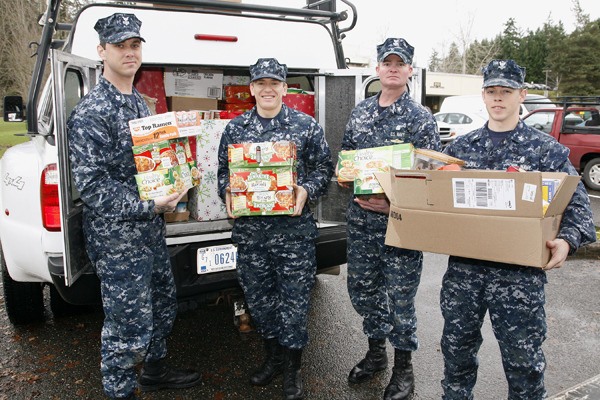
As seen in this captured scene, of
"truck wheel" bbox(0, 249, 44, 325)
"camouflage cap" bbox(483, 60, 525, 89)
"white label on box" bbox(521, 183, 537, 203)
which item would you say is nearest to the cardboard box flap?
"white label on box" bbox(521, 183, 537, 203)

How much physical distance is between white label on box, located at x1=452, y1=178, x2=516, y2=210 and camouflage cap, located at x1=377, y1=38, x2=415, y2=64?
3.50 feet

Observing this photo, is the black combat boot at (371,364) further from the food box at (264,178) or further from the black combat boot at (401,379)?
the food box at (264,178)

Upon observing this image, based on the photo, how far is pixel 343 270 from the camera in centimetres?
571

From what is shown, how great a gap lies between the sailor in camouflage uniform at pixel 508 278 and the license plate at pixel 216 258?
141 centimetres

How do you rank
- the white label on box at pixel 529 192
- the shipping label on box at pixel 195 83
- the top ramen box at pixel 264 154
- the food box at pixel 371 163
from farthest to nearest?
1. the shipping label on box at pixel 195 83
2. the top ramen box at pixel 264 154
3. the food box at pixel 371 163
4. the white label on box at pixel 529 192

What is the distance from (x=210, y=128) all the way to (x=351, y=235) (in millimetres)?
1243

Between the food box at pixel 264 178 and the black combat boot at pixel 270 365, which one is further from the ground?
the food box at pixel 264 178

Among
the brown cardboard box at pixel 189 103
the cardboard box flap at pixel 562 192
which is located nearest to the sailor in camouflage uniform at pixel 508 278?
the cardboard box flap at pixel 562 192

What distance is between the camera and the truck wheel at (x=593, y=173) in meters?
10.4

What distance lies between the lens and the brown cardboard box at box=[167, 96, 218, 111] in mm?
4371

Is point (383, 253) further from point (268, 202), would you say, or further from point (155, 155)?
point (155, 155)

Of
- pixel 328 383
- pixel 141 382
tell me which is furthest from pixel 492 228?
pixel 141 382

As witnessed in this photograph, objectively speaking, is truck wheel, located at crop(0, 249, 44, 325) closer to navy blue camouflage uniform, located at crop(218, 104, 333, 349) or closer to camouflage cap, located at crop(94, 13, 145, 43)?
navy blue camouflage uniform, located at crop(218, 104, 333, 349)

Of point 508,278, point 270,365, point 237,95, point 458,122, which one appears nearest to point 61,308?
point 270,365
